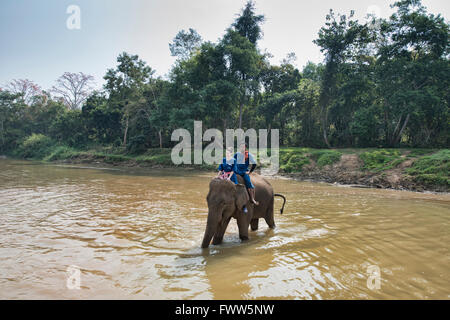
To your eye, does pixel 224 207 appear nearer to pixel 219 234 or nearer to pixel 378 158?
pixel 219 234

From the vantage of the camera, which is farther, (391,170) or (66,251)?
(391,170)

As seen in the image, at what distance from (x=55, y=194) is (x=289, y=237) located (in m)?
10.4

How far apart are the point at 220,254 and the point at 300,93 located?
26.2 m

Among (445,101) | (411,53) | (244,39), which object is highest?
(244,39)

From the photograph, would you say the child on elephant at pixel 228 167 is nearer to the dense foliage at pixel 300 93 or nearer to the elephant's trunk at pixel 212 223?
the elephant's trunk at pixel 212 223

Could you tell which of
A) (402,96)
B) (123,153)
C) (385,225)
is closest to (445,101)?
(402,96)

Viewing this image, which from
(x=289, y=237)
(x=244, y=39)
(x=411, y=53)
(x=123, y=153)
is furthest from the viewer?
(x=123, y=153)

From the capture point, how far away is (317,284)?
384 cm

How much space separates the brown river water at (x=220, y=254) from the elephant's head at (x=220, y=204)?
0.40 m

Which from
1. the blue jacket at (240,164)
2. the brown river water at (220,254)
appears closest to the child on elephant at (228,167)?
the blue jacket at (240,164)

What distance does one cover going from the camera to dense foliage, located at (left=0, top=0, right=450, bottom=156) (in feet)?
63.5

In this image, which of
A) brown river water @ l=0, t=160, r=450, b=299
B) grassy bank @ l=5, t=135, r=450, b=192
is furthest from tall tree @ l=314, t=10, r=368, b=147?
brown river water @ l=0, t=160, r=450, b=299

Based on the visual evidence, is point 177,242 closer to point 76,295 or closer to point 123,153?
point 76,295

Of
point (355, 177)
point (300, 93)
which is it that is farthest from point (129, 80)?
point (355, 177)
